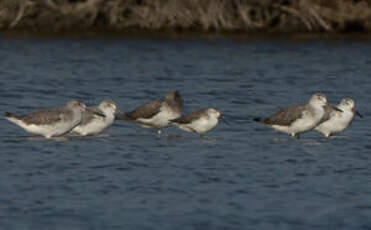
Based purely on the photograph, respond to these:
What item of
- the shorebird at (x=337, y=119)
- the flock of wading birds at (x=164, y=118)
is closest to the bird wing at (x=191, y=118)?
the flock of wading birds at (x=164, y=118)

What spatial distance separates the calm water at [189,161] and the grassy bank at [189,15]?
593 cm

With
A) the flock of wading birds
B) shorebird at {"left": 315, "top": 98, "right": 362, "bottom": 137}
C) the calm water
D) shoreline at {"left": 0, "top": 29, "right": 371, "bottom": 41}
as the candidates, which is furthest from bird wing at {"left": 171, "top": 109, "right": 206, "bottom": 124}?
shoreline at {"left": 0, "top": 29, "right": 371, "bottom": 41}

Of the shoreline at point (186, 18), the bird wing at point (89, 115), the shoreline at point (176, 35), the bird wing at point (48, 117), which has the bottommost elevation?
the shoreline at point (176, 35)

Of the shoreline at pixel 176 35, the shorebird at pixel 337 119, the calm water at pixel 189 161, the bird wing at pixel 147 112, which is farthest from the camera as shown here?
the shoreline at pixel 176 35

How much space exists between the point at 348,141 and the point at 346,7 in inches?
894

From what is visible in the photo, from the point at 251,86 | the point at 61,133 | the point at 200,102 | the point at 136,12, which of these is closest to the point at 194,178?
the point at 61,133

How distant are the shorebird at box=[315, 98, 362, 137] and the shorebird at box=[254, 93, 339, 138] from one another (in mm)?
251

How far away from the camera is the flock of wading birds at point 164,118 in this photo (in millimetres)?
18078

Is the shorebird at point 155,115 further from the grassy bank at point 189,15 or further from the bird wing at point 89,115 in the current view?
the grassy bank at point 189,15

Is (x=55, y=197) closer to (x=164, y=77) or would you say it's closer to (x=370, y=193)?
(x=370, y=193)

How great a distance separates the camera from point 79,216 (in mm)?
12562

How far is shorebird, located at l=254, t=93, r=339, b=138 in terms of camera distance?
18.7 meters

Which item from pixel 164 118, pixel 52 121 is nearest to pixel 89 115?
pixel 52 121

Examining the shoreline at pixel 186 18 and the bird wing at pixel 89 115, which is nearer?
the bird wing at pixel 89 115
